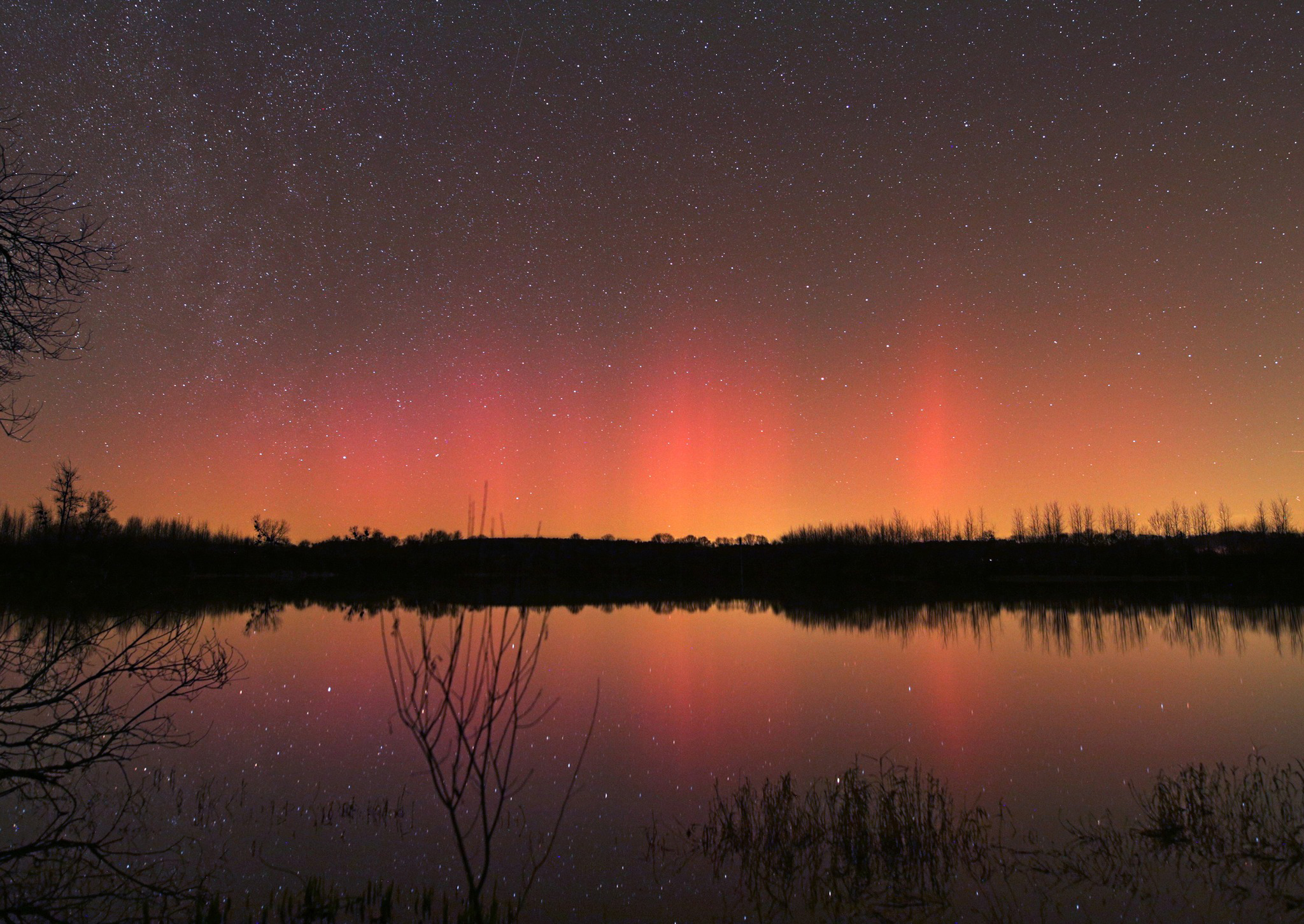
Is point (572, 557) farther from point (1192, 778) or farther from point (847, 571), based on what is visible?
point (1192, 778)

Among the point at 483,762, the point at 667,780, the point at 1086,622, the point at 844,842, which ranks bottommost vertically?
the point at 667,780

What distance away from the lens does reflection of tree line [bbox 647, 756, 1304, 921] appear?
7.41m

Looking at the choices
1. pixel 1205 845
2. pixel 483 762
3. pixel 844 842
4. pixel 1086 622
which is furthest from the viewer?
pixel 1086 622

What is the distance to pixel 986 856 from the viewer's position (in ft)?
28.5

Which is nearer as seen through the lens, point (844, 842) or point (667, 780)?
point (844, 842)

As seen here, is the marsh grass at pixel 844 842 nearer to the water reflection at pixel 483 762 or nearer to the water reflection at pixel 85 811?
the water reflection at pixel 483 762

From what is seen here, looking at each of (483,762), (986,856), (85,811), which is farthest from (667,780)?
(85,811)

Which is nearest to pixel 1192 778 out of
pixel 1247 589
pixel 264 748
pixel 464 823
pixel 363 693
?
pixel 464 823

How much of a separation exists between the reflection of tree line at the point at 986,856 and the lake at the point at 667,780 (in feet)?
0.13

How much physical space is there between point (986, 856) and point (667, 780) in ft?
16.0

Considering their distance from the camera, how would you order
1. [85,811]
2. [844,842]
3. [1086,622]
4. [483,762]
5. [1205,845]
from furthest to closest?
[1086,622]
[85,811]
[844,842]
[1205,845]
[483,762]

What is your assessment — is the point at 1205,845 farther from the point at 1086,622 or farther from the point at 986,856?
the point at 1086,622

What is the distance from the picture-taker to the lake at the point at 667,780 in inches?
300

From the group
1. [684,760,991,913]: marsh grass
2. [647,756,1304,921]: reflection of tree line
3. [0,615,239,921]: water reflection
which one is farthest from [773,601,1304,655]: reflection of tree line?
[0,615,239,921]: water reflection
